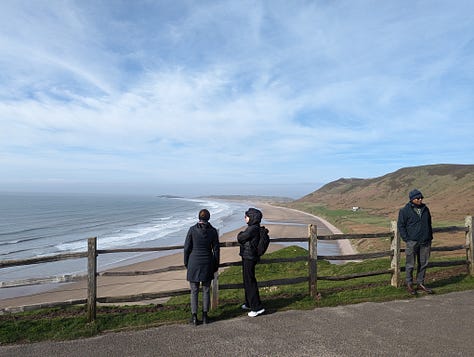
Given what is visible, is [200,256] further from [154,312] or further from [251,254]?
[154,312]

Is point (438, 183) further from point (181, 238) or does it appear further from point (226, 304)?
point (226, 304)

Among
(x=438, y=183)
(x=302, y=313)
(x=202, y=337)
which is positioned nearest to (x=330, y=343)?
(x=302, y=313)

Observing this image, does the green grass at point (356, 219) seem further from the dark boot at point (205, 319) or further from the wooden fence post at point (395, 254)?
the dark boot at point (205, 319)

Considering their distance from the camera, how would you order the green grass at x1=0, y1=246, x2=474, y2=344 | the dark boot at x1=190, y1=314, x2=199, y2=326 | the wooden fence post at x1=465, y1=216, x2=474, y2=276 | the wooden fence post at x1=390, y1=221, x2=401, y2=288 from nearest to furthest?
the green grass at x1=0, y1=246, x2=474, y2=344 < the dark boot at x1=190, y1=314, x2=199, y2=326 < the wooden fence post at x1=390, y1=221, x2=401, y2=288 < the wooden fence post at x1=465, y1=216, x2=474, y2=276

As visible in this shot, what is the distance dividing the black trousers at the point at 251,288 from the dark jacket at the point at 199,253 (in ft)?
2.45

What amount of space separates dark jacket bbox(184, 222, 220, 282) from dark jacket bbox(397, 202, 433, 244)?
4541 mm

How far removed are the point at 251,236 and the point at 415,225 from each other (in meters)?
3.96

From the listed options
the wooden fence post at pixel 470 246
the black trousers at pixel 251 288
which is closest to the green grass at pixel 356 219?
the wooden fence post at pixel 470 246

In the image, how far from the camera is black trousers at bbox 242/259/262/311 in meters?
6.22

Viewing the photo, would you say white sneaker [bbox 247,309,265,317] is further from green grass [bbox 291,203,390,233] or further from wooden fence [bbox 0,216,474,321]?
green grass [bbox 291,203,390,233]

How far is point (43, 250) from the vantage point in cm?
2994

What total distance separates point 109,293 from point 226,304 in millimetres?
11064

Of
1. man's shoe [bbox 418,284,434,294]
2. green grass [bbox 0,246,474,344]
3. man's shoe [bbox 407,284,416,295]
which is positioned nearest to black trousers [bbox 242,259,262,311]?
green grass [bbox 0,246,474,344]

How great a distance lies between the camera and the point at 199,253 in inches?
235
